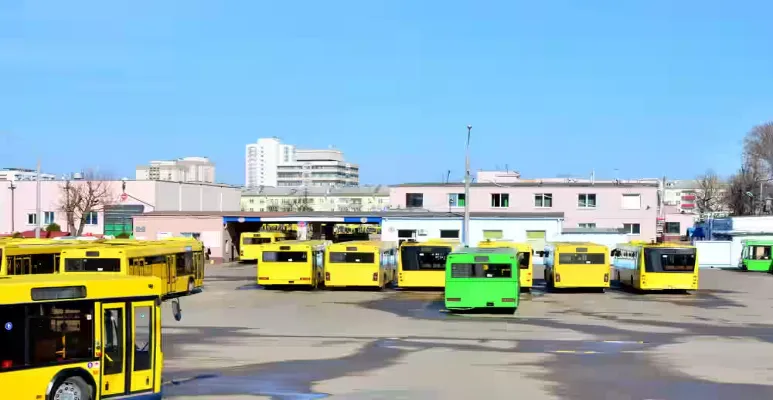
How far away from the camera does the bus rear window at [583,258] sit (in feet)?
130

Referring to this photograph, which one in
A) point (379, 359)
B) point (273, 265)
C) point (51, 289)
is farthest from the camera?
point (273, 265)

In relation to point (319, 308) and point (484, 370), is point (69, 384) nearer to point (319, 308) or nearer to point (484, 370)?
point (484, 370)

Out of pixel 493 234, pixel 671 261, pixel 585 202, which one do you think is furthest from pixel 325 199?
pixel 671 261

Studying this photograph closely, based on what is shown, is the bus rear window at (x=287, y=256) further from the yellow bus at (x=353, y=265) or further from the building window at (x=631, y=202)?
the building window at (x=631, y=202)

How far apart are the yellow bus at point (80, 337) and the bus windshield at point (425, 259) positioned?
2662 centimetres

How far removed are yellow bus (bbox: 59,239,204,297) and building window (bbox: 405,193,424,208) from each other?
1498 inches

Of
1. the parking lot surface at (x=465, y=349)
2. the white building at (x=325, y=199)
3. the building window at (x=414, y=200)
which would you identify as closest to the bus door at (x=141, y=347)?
the parking lot surface at (x=465, y=349)

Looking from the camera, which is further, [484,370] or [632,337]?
[632,337]

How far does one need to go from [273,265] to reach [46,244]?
401 inches

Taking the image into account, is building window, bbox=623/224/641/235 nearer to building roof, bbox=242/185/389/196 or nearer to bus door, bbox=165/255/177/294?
bus door, bbox=165/255/177/294

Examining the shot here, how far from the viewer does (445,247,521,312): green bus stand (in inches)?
1150

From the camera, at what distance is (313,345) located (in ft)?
71.2

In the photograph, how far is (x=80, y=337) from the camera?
12727mm

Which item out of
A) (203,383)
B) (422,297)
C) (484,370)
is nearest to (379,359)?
(484,370)
